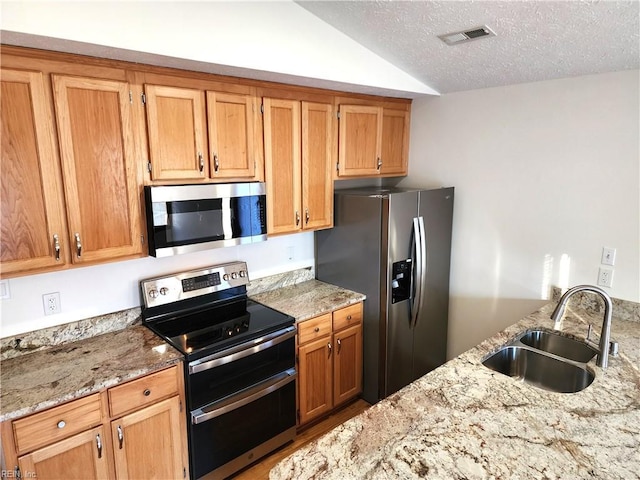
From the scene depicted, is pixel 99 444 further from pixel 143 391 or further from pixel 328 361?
pixel 328 361

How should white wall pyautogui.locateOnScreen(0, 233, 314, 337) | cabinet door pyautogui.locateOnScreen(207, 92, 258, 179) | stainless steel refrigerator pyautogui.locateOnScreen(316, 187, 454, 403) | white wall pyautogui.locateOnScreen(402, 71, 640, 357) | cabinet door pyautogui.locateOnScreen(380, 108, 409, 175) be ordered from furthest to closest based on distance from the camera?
cabinet door pyautogui.locateOnScreen(380, 108, 409, 175), stainless steel refrigerator pyautogui.locateOnScreen(316, 187, 454, 403), white wall pyautogui.locateOnScreen(402, 71, 640, 357), cabinet door pyautogui.locateOnScreen(207, 92, 258, 179), white wall pyautogui.locateOnScreen(0, 233, 314, 337)

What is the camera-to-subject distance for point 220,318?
97.8 inches

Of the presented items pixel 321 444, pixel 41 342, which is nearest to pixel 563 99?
pixel 321 444

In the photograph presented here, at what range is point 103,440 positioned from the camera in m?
1.84

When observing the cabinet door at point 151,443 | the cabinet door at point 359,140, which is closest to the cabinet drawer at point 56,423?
the cabinet door at point 151,443

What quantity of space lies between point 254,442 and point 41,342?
4.06ft

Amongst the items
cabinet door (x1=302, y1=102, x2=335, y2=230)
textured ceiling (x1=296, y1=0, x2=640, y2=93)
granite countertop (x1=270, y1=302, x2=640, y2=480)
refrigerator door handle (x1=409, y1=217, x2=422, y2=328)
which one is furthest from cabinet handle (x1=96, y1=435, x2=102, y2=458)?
textured ceiling (x1=296, y1=0, x2=640, y2=93)

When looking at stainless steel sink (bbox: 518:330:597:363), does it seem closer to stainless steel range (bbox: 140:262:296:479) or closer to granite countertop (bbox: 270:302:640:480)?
granite countertop (bbox: 270:302:640:480)

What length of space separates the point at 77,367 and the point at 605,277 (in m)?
2.85

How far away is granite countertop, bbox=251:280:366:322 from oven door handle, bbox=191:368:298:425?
0.35 metres

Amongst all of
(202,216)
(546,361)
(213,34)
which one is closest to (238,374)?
(202,216)

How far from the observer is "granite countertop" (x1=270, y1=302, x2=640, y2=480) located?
1.23 metres

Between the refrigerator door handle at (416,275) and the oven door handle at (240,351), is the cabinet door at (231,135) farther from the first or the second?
the refrigerator door handle at (416,275)

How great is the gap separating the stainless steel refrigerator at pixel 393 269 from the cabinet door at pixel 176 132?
110 cm
